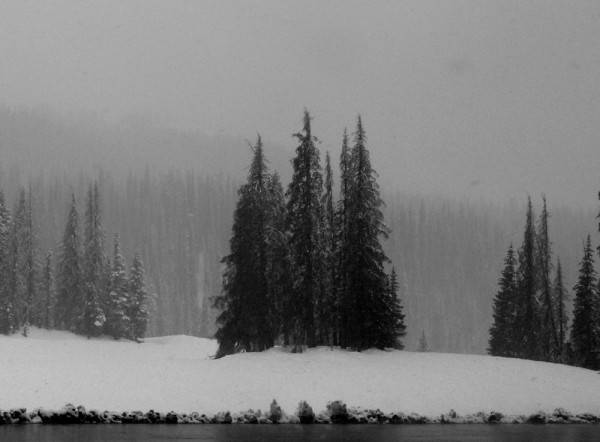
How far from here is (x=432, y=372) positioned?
35.3 metres

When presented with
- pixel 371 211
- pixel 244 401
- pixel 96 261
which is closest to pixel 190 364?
pixel 244 401

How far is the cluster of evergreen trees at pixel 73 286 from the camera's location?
7181 cm

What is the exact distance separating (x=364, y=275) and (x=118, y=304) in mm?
42959

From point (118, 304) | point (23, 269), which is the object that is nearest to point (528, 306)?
point (118, 304)

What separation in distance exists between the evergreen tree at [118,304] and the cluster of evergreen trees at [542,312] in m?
40.2

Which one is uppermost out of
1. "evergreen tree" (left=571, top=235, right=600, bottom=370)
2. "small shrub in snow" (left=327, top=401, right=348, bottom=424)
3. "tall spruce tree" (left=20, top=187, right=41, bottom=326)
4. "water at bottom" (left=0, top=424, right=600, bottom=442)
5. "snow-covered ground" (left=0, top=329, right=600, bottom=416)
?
"tall spruce tree" (left=20, top=187, right=41, bottom=326)

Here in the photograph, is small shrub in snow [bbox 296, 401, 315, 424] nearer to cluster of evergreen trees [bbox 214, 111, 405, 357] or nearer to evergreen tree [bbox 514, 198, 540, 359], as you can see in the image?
cluster of evergreen trees [bbox 214, 111, 405, 357]

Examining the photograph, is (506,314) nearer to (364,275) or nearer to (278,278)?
(364,275)

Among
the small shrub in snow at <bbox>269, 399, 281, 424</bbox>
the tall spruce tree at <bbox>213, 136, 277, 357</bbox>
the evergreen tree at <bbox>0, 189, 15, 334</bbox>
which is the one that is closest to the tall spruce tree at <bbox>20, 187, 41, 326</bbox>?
the evergreen tree at <bbox>0, 189, 15, 334</bbox>

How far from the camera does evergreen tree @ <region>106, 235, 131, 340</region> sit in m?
75.0

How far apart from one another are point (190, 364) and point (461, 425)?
50.9ft

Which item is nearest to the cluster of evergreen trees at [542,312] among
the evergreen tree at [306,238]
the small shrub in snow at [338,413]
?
the evergreen tree at [306,238]

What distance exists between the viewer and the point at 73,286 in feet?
253

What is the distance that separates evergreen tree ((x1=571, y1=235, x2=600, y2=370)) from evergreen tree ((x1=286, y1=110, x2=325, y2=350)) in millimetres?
22032
